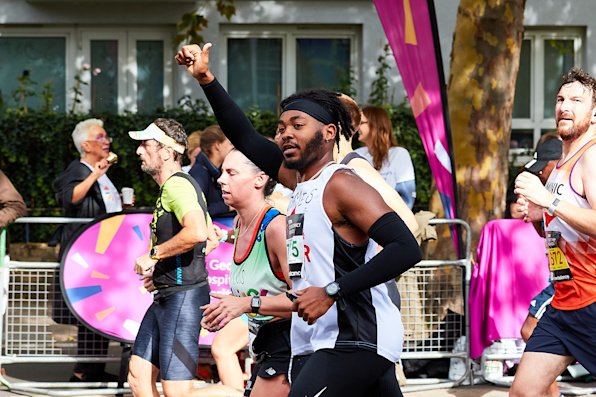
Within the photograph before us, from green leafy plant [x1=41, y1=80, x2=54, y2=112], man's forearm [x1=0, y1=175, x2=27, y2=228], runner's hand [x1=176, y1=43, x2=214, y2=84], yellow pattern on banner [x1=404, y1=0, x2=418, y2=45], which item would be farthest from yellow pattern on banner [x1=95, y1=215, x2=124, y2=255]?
green leafy plant [x1=41, y1=80, x2=54, y2=112]

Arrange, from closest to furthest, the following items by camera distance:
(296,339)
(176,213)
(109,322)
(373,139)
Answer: (296,339) → (176,213) → (109,322) → (373,139)

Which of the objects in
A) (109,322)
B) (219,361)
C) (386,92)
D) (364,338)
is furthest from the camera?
(386,92)

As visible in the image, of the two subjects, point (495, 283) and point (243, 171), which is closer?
point (243, 171)

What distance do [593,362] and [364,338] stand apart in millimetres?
1803

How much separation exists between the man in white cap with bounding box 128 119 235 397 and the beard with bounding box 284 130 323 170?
1970 millimetres

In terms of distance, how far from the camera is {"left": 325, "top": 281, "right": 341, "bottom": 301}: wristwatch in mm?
3238

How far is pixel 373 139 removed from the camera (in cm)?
779

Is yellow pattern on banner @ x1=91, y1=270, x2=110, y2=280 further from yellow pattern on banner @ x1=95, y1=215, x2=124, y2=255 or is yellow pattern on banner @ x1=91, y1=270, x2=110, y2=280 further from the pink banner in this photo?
yellow pattern on banner @ x1=95, y1=215, x2=124, y2=255

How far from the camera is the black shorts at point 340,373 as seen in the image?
3424 mm

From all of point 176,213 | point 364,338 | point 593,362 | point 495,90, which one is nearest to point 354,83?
point 495,90

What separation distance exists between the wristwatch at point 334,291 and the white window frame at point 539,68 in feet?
40.7

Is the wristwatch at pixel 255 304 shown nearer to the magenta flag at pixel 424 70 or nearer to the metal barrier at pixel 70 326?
the metal barrier at pixel 70 326

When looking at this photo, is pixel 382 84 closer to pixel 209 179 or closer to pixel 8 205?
pixel 209 179

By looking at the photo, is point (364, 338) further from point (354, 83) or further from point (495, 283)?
point (354, 83)
